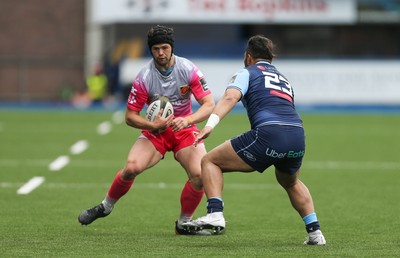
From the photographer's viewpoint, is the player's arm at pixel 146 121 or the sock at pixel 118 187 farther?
the sock at pixel 118 187

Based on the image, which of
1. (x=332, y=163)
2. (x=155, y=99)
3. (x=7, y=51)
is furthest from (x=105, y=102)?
(x=155, y=99)

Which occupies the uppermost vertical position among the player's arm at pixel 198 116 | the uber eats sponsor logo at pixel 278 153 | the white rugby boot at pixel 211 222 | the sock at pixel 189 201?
the uber eats sponsor logo at pixel 278 153

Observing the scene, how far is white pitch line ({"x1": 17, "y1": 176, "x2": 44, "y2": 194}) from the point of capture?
14488 mm

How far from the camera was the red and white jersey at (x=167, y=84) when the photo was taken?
1074cm

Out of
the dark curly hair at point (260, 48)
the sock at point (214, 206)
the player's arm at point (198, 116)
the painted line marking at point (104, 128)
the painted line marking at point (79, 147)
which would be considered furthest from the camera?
the painted line marking at point (104, 128)

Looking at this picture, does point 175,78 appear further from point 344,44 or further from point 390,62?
point 344,44

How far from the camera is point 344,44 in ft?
142

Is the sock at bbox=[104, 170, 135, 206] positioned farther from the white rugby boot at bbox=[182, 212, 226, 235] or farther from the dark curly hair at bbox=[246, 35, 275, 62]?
the dark curly hair at bbox=[246, 35, 275, 62]

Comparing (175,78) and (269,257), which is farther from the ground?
(175,78)

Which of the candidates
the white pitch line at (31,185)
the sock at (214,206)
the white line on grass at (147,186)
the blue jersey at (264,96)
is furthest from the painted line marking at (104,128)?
the sock at (214,206)

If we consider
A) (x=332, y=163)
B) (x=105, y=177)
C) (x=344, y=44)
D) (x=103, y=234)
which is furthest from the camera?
(x=344, y=44)

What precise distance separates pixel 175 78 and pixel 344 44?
33195 mm

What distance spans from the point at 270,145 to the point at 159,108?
1606 millimetres

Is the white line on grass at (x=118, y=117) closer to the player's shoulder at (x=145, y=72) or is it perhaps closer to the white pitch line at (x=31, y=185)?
the white pitch line at (x=31, y=185)
